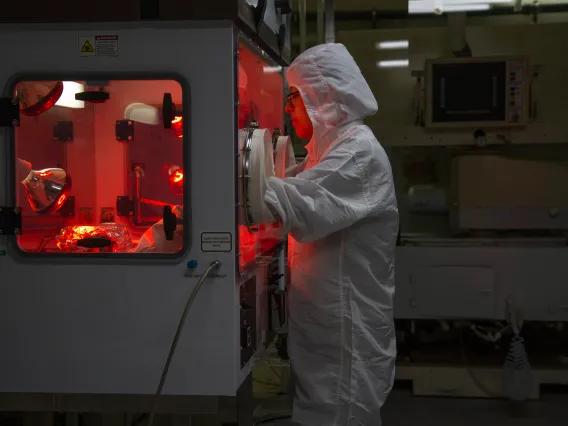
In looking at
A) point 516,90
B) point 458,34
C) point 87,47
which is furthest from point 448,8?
point 87,47

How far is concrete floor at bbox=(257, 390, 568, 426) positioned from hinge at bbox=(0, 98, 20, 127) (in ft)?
6.92

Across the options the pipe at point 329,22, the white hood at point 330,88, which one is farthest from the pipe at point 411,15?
the white hood at point 330,88

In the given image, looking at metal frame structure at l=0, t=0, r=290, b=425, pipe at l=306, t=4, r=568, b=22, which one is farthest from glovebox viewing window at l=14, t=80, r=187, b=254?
pipe at l=306, t=4, r=568, b=22

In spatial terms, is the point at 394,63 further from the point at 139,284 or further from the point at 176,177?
the point at 139,284

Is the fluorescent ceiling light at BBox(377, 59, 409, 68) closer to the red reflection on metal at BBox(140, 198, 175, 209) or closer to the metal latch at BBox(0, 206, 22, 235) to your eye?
the red reflection on metal at BBox(140, 198, 175, 209)

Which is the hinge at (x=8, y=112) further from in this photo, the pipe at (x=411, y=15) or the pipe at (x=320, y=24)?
the pipe at (x=411, y=15)

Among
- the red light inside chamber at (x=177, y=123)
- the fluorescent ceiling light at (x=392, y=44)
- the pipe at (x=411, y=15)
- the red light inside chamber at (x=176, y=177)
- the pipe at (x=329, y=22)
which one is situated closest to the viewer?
the red light inside chamber at (x=177, y=123)

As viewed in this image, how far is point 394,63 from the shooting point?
414cm

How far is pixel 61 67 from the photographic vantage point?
6.47 feet

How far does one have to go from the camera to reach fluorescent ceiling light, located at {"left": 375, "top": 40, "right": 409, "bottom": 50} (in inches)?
162

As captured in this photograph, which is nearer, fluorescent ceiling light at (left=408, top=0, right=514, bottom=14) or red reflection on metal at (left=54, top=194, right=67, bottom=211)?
red reflection on metal at (left=54, top=194, right=67, bottom=211)

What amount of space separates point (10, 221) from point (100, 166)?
1.51 feet

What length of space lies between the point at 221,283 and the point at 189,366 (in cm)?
26

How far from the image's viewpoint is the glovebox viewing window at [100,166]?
Answer: 210 centimetres
